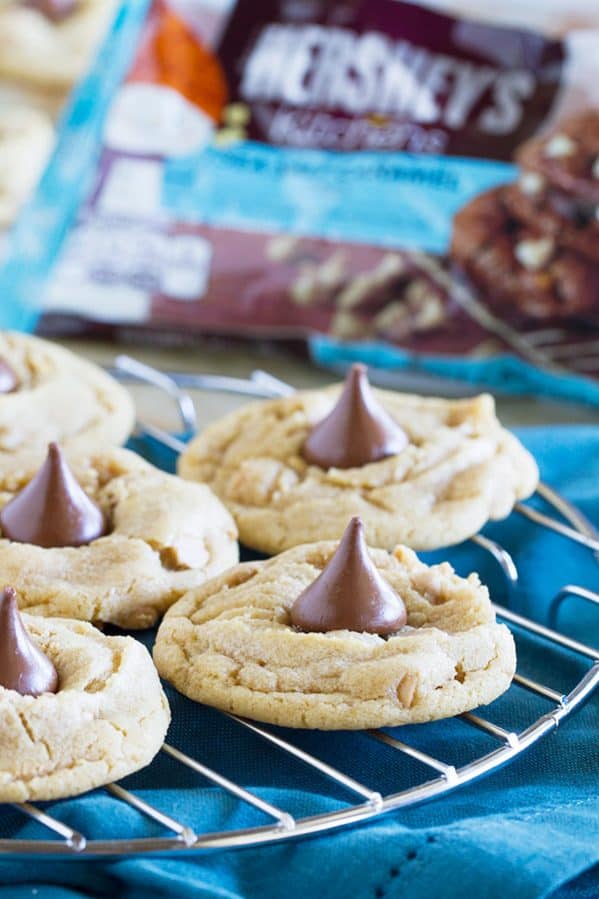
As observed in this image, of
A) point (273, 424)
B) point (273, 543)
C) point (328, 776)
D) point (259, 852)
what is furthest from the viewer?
point (273, 424)

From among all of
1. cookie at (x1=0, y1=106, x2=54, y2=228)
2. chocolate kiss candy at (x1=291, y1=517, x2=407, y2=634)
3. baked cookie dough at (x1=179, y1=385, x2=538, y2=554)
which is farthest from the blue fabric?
cookie at (x1=0, y1=106, x2=54, y2=228)

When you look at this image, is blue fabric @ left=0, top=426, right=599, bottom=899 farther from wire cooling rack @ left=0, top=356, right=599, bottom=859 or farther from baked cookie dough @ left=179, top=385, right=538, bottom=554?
baked cookie dough @ left=179, top=385, right=538, bottom=554

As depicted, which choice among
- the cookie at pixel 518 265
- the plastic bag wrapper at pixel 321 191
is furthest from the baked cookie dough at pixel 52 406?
the cookie at pixel 518 265

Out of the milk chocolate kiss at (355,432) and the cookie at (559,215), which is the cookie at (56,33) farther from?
the milk chocolate kiss at (355,432)

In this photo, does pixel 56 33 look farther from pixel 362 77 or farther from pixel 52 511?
pixel 52 511

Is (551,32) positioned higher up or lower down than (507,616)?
higher up

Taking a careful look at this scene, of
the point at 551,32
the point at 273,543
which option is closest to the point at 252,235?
the point at 551,32

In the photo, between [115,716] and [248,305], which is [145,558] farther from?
[248,305]
